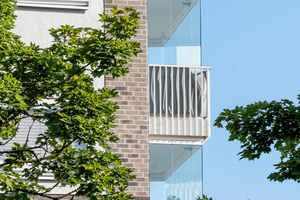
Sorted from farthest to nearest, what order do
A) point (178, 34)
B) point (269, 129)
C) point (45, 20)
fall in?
point (178, 34) → point (45, 20) → point (269, 129)

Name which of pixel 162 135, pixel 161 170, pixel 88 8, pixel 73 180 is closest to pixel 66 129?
pixel 73 180

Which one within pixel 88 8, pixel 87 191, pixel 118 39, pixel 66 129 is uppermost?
pixel 88 8

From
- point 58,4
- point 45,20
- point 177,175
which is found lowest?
point 177,175

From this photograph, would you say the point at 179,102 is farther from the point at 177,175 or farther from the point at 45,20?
the point at 45,20

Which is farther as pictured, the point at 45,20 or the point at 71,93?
the point at 45,20

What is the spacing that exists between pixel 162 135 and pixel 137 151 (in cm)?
382

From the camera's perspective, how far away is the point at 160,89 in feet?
54.8

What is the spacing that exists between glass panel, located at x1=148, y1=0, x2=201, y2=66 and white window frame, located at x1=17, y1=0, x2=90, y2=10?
3530 mm

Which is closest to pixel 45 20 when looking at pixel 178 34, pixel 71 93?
pixel 71 93

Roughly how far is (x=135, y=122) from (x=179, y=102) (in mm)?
4220

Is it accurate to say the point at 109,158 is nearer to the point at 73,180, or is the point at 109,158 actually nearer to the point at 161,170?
the point at 73,180

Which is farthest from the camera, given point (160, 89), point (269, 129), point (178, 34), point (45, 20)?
point (160, 89)

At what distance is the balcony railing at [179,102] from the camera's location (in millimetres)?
16312

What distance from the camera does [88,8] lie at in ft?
42.5
